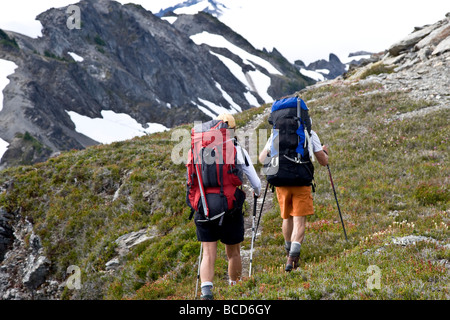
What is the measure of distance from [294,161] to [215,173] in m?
1.58

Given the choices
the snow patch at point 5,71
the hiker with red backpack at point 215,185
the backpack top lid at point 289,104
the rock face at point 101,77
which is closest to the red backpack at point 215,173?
the hiker with red backpack at point 215,185

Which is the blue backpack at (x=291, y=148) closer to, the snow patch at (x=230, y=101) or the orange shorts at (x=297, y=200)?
the orange shorts at (x=297, y=200)

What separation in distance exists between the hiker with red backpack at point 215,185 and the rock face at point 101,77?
291 ft

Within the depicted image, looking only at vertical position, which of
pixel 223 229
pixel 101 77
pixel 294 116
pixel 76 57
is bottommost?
pixel 223 229

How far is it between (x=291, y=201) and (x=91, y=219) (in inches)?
427

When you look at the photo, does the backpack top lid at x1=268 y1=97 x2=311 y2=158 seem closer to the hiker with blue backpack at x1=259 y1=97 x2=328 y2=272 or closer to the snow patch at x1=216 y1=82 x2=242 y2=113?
the hiker with blue backpack at x1=259 y1=97 x2=328 y2=272

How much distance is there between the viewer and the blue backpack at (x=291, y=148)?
6.16 meters

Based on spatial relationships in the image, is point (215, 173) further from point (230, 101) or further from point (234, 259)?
point (230, 101)

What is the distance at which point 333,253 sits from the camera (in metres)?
7.44

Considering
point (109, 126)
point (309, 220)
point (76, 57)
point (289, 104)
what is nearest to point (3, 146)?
point (109, 126)

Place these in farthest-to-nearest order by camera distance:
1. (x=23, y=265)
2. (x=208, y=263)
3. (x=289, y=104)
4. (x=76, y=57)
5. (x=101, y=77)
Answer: (x=76, y=57) < (x=101, y=77) < (x=23, y=265) < (x=289, y=104) < (x=208, y=263)

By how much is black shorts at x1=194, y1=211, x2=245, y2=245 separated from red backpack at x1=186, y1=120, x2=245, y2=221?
174mm

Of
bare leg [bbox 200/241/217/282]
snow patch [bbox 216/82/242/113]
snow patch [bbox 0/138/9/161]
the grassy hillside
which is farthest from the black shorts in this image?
snow patch [bbox 216/82/242/113]

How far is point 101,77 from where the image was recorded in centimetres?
13975
